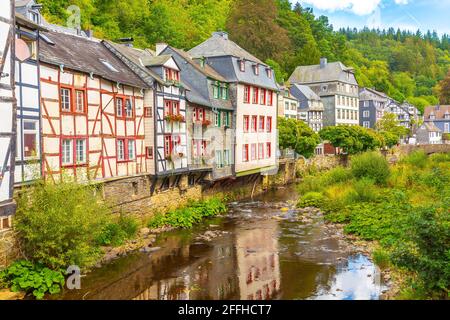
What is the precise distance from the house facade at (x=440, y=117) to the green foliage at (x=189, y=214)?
2928 inches

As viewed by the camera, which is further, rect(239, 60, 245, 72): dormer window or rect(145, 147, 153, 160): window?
rect(239, 60, 245, 72): dormer window

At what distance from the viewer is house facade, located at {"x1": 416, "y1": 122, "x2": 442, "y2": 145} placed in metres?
87.6

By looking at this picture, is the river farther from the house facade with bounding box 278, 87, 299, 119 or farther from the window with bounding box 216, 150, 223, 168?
the house facade with bounding box 278, 87, 299, 119

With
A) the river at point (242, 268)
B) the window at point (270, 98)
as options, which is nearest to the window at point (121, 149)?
the river at point (242, 268)

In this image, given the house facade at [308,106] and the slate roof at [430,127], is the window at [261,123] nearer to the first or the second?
the house facade at [308,106]

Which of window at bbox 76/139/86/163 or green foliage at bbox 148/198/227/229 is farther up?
window at bbox 76/139/86/163

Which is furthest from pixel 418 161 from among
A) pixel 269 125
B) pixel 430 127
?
pixel 430 127

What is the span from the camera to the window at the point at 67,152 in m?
19.3

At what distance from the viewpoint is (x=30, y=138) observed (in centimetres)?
1675

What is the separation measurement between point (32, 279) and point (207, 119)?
18.2 meters

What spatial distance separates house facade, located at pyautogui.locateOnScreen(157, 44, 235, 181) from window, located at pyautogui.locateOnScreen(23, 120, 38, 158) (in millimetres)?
12146

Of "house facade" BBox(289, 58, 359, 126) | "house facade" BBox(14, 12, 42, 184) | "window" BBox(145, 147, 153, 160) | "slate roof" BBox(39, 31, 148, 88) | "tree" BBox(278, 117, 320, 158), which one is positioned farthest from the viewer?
"house facade" BBox(289, 58, 359, 126)

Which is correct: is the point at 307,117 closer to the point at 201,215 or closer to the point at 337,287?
the point at 201,215

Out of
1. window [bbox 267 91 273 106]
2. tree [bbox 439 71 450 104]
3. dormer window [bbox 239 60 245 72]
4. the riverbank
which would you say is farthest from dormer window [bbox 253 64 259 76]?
tree [bbox 439 71 450 104]
